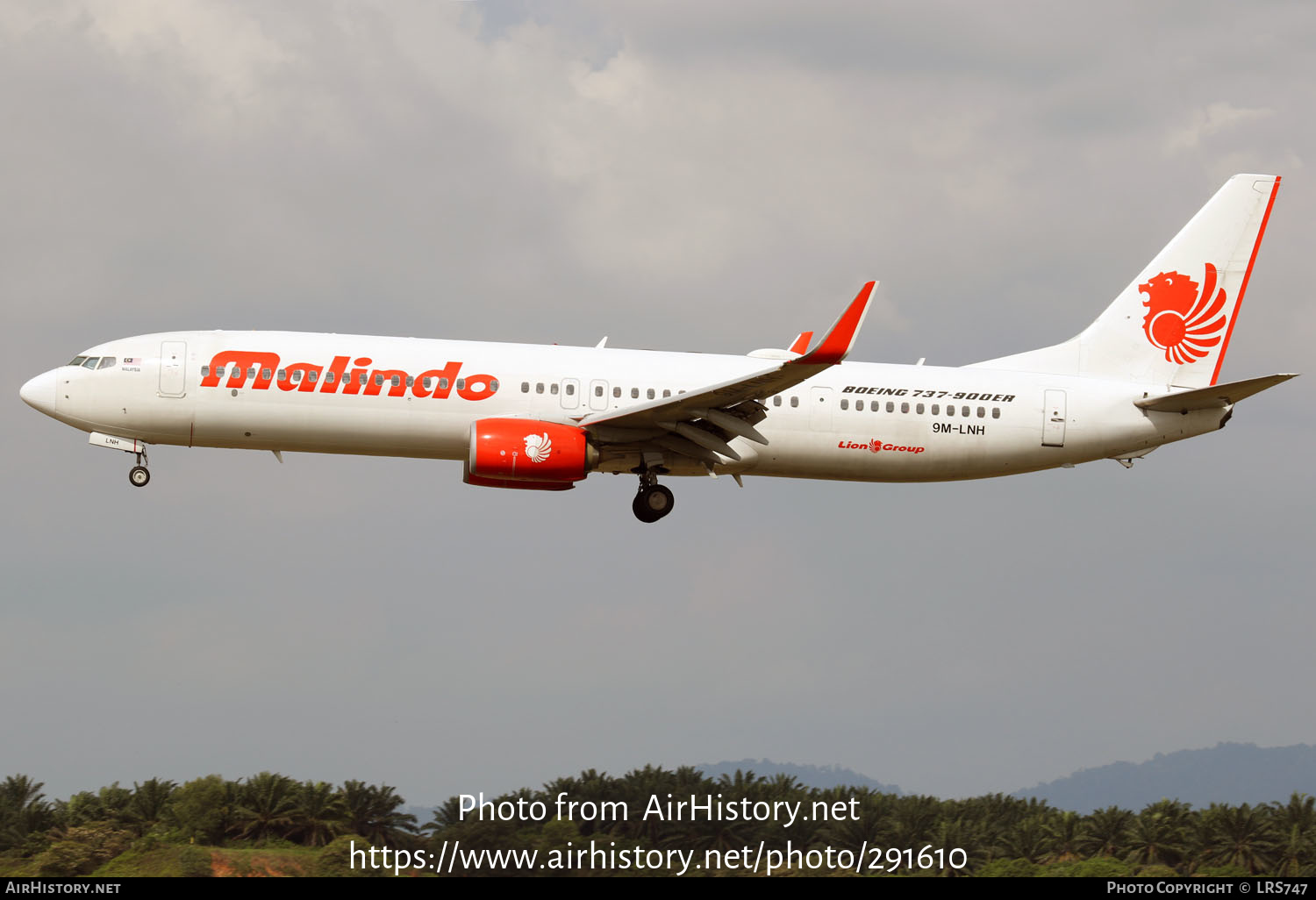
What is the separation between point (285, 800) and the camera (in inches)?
2175

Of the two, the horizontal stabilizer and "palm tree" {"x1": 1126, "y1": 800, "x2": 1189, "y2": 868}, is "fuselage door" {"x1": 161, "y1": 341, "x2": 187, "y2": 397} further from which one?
"palm tree" {"x1": 1126, "y1": 800, "x2": 1189, "y2": 868}

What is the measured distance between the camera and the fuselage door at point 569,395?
39.6 m

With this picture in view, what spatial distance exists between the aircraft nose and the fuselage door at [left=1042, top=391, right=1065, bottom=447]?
2836cm

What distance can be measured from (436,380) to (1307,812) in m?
53.9

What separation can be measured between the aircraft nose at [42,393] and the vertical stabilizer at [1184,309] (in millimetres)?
27908

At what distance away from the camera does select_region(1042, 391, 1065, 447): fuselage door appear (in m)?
42.5

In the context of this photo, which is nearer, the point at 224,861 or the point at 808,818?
the point at 224,861

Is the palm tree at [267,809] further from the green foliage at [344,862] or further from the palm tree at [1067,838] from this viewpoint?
the palm tree at [1067,838]

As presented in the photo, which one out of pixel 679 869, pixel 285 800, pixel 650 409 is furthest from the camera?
pixel 679 869

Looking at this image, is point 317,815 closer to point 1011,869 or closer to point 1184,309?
point 1011,869

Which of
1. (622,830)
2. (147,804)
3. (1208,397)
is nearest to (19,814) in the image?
(147,804)

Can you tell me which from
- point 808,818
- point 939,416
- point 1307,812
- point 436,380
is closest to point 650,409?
point 436,380

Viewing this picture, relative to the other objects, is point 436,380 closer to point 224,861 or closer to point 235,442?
point 235,442

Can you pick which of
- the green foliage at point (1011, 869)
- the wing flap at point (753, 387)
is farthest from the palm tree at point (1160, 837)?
the wing flap at point (753, 387)
